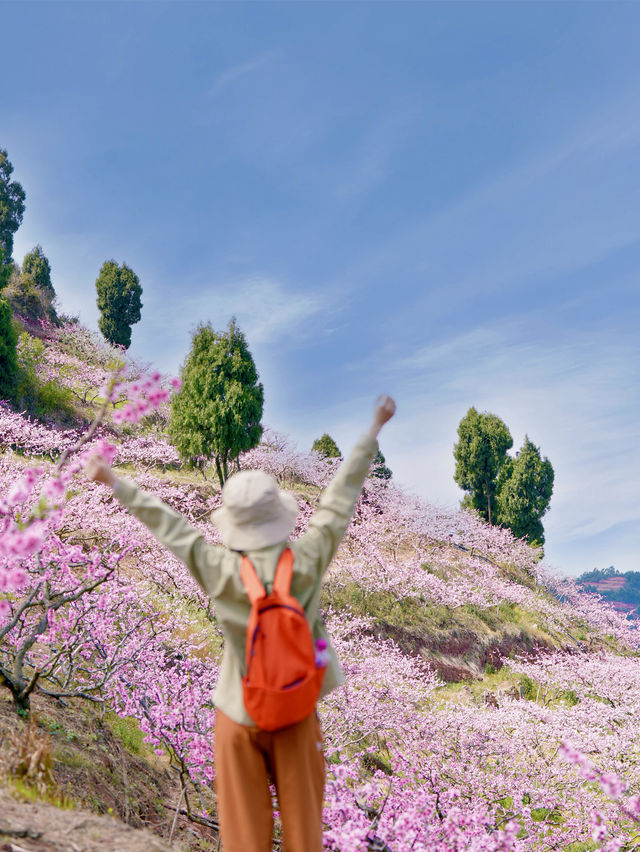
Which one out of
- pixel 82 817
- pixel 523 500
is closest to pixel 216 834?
pixel 82 817

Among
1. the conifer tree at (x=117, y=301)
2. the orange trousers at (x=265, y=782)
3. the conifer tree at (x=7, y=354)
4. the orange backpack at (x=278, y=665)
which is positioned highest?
the conifer tree at (x=117, y=301)

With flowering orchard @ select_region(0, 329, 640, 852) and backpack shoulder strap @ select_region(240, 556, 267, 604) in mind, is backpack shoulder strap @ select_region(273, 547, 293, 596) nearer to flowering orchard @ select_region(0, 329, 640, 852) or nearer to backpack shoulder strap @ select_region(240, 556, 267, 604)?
backpack shoulder strap @ select_region(240, 556, 267, 604)

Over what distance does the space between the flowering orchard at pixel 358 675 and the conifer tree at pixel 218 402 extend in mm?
1433

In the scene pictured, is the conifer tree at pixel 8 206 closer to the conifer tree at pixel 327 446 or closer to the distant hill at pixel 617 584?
the conifer tree at pixel 327 446

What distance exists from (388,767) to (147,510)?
7.56 m

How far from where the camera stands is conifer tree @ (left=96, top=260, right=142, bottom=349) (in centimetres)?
3362

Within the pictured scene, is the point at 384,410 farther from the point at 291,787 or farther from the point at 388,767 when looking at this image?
the point at 388,767

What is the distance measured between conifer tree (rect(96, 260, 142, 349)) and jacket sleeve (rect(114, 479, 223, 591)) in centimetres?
3368

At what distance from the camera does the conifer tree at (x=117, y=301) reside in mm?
33625

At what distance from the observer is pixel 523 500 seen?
1072 inches

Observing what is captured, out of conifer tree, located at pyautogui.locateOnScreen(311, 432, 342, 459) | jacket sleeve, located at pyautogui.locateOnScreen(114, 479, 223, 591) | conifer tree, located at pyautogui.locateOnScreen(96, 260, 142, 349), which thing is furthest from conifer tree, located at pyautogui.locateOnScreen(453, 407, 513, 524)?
jacket sleeve, located at pyautogui.locateOnScreen(114, 479, 223, 591)

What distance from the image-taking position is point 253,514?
7.25 feet

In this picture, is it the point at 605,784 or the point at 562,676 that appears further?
the point at 562,676

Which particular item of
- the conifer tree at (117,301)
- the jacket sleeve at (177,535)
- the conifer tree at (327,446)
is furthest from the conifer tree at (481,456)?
the jacket sleeve at (177,535)
